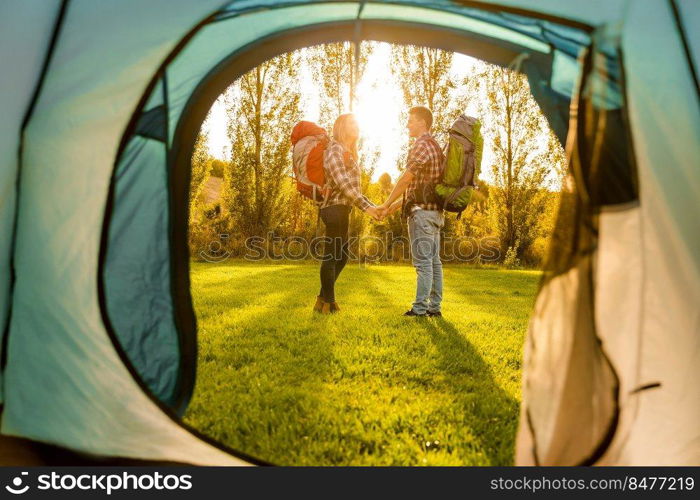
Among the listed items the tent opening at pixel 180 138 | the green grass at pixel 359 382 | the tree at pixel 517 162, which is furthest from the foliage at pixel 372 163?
the tent opening at pixel 180 138

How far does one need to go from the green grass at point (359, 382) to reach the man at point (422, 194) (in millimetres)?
599

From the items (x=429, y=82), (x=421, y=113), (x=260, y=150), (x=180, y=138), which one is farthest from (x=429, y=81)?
(x=180, y=138)

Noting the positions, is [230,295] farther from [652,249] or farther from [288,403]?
[652,249]

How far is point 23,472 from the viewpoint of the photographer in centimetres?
190

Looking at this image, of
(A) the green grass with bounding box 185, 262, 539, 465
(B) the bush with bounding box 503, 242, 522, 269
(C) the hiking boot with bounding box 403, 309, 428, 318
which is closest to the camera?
(A) the green grass with bounding box 185, 262, 539, 465

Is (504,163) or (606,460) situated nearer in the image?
(606,460)

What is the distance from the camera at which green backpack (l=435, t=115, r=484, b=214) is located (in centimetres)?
434

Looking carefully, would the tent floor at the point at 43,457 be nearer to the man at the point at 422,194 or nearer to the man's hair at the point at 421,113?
the man at the point at 422,194

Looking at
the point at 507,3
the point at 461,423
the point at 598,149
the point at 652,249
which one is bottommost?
the point at 461,423

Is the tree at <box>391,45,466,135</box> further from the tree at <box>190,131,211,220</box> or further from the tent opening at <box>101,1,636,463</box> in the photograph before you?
the tent opening at <box>101,1,636,463</box>

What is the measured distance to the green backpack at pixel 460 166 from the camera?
14.3ft

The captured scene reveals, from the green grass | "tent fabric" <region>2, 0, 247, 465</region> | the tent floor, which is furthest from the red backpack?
the tent floor

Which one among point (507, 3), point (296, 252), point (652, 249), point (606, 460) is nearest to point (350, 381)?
point (606, 460)

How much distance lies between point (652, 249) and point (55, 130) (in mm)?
2105
